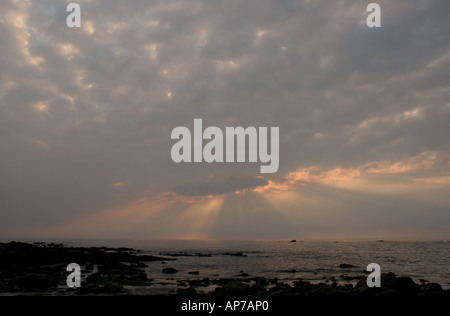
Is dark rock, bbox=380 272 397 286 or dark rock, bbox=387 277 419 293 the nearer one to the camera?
dark rock, bbox=387 277 419 293

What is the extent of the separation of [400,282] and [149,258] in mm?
52992

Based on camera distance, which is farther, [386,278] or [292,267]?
[292,267]

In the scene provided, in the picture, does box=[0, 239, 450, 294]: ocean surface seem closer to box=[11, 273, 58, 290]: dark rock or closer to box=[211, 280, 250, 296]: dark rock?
box=[211, 280, 250, 296]: dark rock

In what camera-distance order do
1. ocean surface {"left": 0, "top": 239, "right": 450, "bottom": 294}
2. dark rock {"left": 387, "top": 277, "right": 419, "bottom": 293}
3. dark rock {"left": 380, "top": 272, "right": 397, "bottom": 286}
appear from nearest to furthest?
dark rock {"left": 387, "top": 277, "right": 419, "bottom": 293}
dark rock {"left": 380, "top": 272, "right": 397, "bottom": 286}
ocean surface {"left": 0, "top": 239, "right": 450, "bottom": 294}

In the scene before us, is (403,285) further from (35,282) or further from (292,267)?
(292,267)

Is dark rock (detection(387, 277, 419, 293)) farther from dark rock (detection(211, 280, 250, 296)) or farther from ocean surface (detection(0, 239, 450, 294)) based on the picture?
ocean surface (detection(0, 239, 450, 294))

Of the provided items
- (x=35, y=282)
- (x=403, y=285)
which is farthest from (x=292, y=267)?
(x=35, y=282)

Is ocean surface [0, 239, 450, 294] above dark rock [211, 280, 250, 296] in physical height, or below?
below

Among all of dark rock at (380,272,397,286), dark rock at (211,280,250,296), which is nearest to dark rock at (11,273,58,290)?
dark rock at (211,280,250,296)

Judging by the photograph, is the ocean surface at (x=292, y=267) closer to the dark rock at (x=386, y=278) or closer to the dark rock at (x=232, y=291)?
the dark rock at (x=232, y=291)

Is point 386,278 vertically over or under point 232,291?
over

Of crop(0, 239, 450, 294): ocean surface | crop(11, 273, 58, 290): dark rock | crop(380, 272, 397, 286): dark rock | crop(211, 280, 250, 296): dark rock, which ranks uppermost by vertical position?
crop(380, 272, 397, 286): dark rock

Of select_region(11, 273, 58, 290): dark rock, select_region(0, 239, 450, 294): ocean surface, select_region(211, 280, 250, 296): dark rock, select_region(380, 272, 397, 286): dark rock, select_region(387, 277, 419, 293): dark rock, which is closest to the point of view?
select_region(211, 280, 250, 296): dark rock
